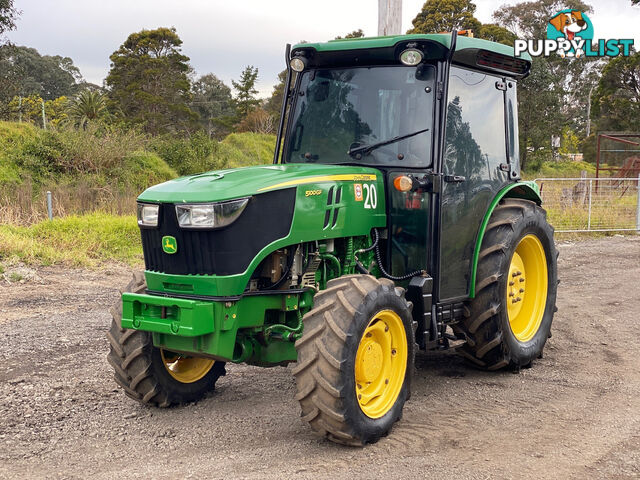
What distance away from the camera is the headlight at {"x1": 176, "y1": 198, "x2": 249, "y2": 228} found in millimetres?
4184

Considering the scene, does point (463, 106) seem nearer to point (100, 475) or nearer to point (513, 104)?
point (513, 104)

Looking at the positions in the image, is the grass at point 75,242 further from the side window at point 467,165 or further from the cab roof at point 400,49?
the side window at point 467,165

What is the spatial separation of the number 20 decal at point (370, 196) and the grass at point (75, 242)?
741 cm

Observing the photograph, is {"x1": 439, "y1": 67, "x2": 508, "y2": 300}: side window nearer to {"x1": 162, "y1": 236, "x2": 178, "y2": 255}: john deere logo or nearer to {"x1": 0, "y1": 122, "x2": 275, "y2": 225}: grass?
{"x1": 162, "y1": 236, "x2": 178, "y2": 255}: john deere logo

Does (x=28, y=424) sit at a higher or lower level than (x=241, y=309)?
lower

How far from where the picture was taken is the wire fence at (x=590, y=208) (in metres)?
15.9

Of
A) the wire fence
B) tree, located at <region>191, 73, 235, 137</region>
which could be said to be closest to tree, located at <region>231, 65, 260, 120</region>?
tree, located at <region>191, 73, 235, 137</region>

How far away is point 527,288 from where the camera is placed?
6.43 m

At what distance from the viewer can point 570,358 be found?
632 cm

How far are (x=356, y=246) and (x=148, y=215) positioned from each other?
4.69 feet

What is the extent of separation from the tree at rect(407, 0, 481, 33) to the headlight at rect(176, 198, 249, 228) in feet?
140

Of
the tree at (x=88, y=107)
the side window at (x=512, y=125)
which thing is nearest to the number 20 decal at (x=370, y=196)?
the side window at (x=512, y=125)

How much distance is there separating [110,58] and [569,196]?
3770 cm

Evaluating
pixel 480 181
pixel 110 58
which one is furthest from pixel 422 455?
pixel 110 58
